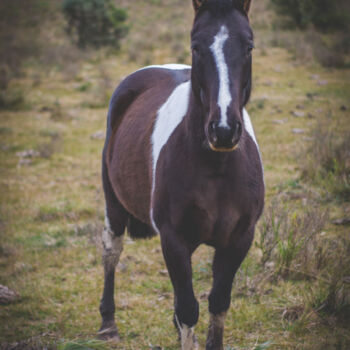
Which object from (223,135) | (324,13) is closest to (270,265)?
(223,135)

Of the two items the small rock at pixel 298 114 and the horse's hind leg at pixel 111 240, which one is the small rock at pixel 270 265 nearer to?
the horse's hind leg at pixel 111 240

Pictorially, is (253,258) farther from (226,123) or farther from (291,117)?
(291,117)

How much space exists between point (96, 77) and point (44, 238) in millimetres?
9496

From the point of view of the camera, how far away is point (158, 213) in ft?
7.38

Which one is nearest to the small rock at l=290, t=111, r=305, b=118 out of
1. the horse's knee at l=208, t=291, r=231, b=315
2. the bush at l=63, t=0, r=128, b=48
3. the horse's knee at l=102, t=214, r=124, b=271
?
the horse's knee at l=102, t=214, r=124, b=271

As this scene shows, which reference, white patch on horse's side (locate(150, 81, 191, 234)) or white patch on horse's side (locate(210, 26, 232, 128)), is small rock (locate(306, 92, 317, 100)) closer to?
white patch on horse's side (locate(150, 81, 191, 234))

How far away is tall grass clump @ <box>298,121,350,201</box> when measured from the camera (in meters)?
4.77

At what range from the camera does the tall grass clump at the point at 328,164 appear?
4770mm

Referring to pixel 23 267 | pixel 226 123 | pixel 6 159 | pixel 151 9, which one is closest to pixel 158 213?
pixel 226 123

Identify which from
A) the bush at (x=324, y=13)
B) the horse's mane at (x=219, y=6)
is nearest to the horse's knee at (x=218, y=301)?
the horse's mane at (x=219, y=6)

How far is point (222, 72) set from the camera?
1.74 m

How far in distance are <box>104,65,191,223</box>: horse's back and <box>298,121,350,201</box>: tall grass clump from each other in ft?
8.51

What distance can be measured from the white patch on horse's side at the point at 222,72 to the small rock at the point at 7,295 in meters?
3.08

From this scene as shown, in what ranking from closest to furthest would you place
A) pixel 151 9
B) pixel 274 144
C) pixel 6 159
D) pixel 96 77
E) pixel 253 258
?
pixel 253 258 < pixel 274 144 < pixel 6 159 < pixel 96 77 < pixel 151 9
